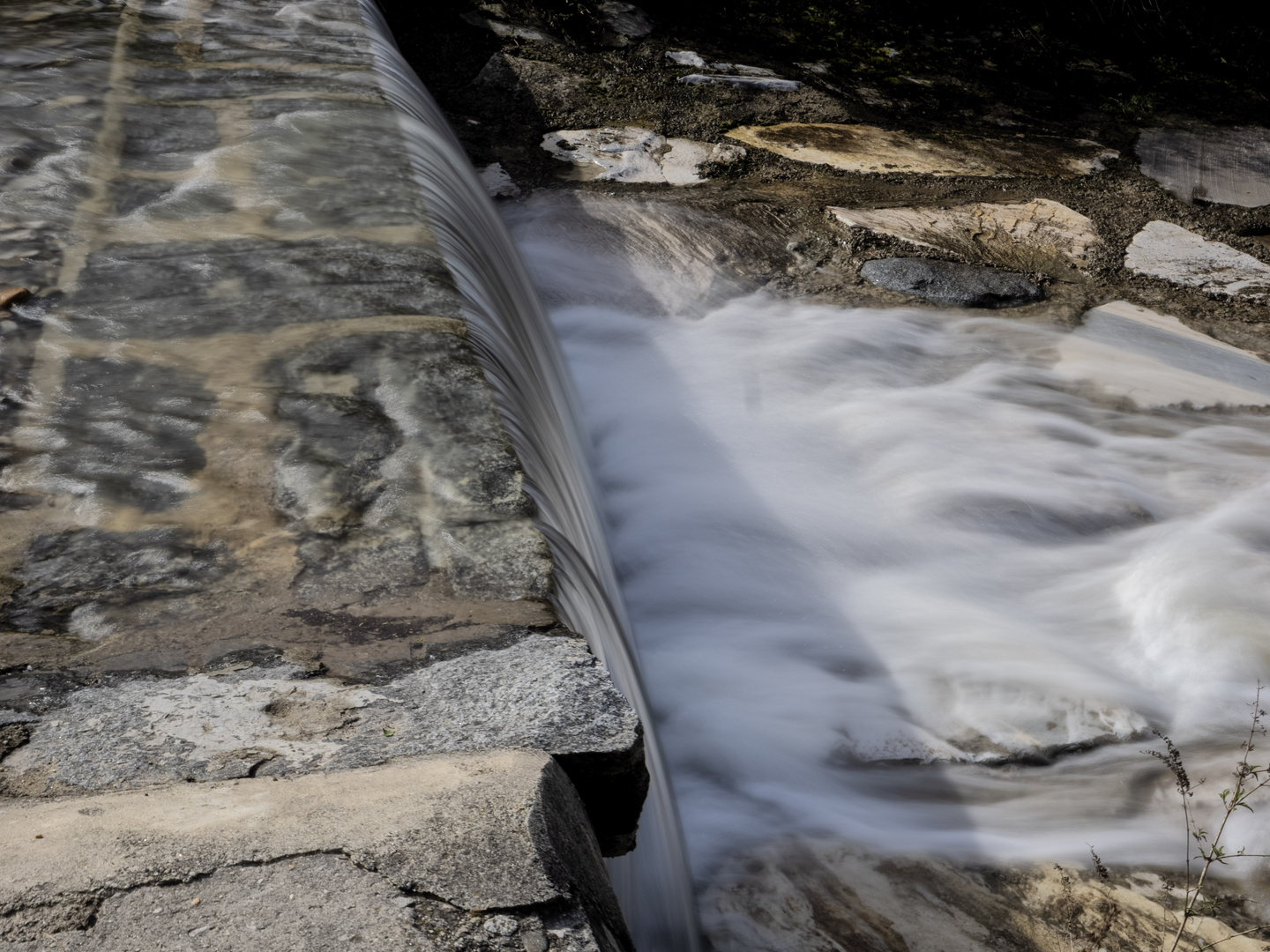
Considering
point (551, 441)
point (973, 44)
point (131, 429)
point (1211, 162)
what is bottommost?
point (551, 441)

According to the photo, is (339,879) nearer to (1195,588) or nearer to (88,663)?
(88,663)

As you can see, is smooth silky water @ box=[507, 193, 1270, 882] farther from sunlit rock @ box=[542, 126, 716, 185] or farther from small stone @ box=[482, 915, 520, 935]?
small stone @ box=[482, 915, 520, 935]

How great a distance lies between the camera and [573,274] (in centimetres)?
403

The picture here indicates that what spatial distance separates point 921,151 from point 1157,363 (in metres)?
1.75

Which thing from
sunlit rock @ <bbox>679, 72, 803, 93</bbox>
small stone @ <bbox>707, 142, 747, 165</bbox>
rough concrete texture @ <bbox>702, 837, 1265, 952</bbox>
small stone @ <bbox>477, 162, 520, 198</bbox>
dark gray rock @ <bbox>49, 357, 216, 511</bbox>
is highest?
sunlit rock @ <bbox>679, 72, 803, 93</bbox>

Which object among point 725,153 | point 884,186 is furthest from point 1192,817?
point 725,153

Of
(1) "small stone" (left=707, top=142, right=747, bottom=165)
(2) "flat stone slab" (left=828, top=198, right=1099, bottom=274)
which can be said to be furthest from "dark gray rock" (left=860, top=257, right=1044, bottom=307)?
(1) "small stone" (left=707, top=142, right=747, bottom=165)

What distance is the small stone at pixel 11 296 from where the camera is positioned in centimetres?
192

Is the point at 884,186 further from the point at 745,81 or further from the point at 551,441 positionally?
the point at 551,441

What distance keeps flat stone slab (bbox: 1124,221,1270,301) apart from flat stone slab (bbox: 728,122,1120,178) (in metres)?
0.62

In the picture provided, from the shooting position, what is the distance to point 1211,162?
4766 mm

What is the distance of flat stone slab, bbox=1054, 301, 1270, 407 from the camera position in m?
3.42

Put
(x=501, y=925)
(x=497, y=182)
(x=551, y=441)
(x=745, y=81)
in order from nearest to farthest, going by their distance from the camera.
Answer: (x=501, y=925) → (x=551, y=441) → (x=497, y=182) → (x=745, y=81)

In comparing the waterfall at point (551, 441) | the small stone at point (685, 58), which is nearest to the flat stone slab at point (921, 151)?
the small stone at point (685, 58)
